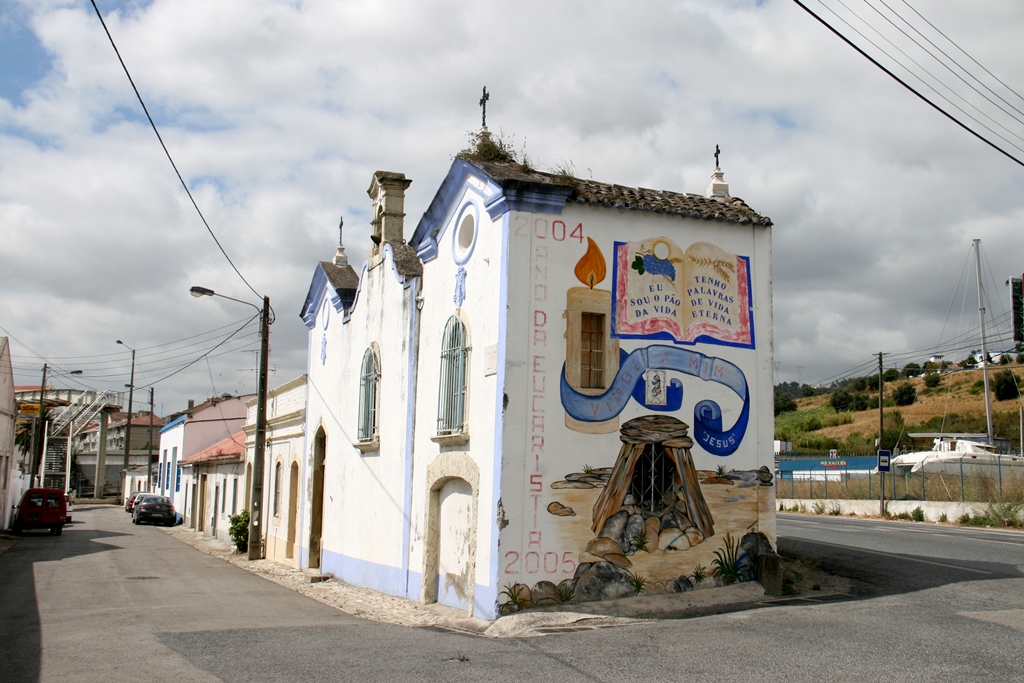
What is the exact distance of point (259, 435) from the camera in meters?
22.8

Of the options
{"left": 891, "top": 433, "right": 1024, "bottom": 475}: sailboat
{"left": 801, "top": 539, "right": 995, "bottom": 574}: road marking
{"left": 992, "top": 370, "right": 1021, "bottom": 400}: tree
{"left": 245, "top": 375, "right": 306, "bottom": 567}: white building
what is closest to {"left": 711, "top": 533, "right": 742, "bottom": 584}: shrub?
{"left": 801, "top": 539, "right": 995, "bottom": 574}: road marking

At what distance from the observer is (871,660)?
7.96 meters

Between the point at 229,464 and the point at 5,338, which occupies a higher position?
the point at 5,338

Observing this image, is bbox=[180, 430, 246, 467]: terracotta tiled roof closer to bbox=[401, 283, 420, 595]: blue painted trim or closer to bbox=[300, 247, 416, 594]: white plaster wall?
bbox=[300, 247, 416, 594]: white plaster wall

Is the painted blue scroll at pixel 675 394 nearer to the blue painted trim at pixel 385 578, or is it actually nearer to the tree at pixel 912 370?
the blue painted trim at pixel 385 578

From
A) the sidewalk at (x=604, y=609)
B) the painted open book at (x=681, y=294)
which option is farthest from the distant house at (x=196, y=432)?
the painted open book at (x=681, y=294)

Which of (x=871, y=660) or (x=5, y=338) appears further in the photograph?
(x=5, y=338)

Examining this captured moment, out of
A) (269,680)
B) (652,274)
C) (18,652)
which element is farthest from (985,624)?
(18,652)

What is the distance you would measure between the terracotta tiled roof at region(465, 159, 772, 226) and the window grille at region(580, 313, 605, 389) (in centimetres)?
163

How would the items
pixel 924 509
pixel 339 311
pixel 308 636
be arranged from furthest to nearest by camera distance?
pixel 924 509 < pixel 339 311 < pixel 308 636

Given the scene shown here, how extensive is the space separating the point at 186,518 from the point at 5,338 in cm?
1486

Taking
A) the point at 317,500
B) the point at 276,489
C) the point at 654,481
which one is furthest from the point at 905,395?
the point at 654,481

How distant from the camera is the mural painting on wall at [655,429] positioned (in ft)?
38.6

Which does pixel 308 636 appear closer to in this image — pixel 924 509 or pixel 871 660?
pixel 871 660
